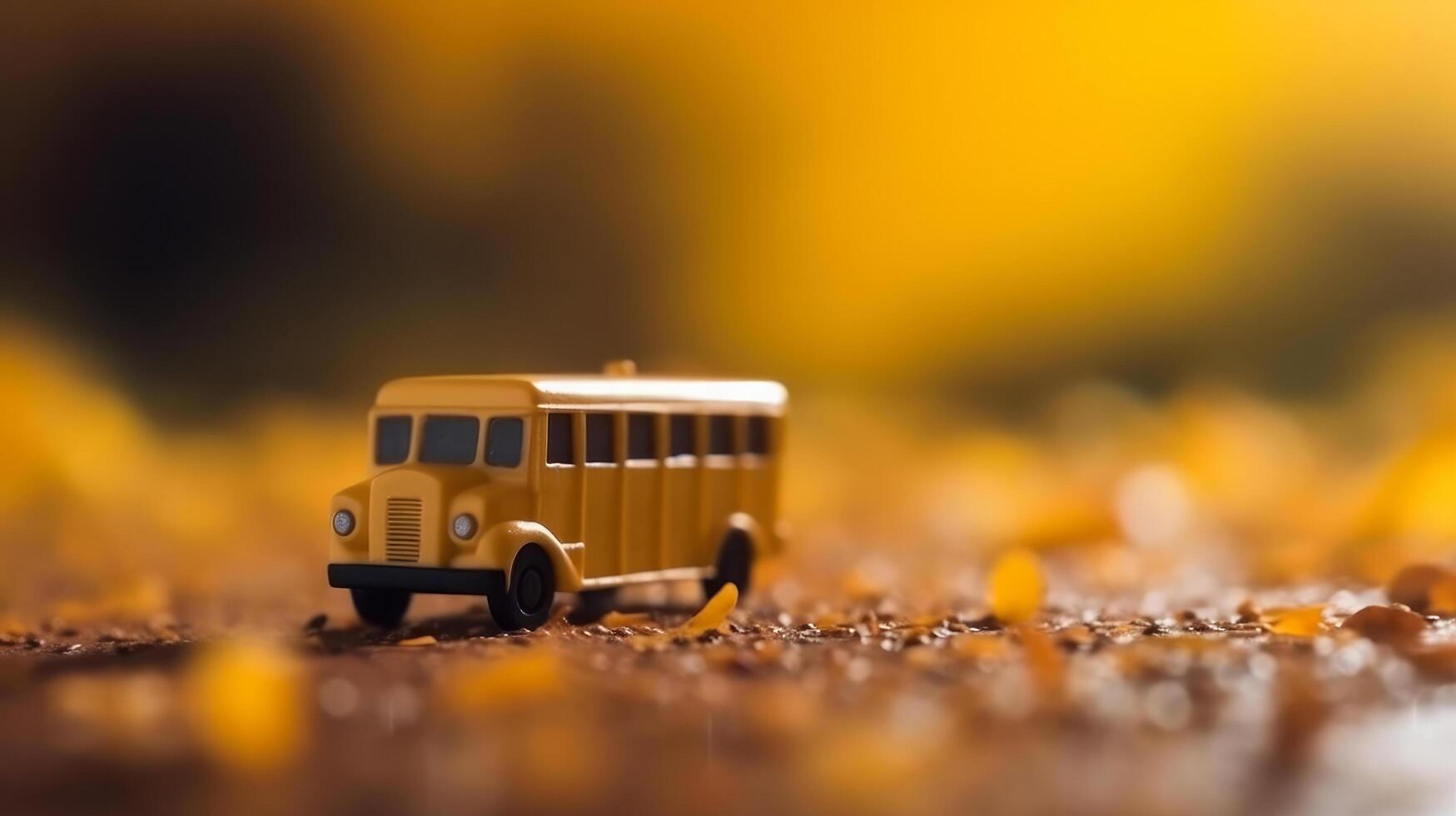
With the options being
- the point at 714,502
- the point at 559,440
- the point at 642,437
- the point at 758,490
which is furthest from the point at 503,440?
the point at 758,490

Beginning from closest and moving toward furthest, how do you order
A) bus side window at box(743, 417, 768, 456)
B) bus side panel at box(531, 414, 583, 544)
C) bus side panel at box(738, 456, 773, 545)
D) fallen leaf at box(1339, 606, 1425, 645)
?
1. fallen leaf at box(1339, 606, 1425, 645)
2. bus side panel at box(531, 414, 583, 544)
3. bus side panel at box(738, 456, 773, 545)
4. bus side window at box(743, 417, 768, 456)

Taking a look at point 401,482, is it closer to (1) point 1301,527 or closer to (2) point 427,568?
(2) point 427,568

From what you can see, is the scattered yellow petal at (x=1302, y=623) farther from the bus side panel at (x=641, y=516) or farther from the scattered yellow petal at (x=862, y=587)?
the bus side panel at (x=641, y=516)

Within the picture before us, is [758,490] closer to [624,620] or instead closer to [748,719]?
[624,620]

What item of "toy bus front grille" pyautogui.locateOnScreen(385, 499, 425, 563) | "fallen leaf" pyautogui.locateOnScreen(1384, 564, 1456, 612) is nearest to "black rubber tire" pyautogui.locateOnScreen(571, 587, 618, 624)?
"toy bus front grille" pyautogui.locateOnScreen(385, 499, 425, 563)

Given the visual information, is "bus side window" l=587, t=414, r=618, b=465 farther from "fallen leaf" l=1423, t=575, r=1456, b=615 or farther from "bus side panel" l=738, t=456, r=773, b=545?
"fallen leaf" l=1423, t=575, r=1456, b=615
